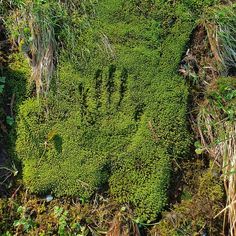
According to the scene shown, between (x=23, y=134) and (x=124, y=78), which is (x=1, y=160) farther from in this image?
(x=124, y=78)

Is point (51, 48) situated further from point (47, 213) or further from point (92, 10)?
Result: point (47, 213)

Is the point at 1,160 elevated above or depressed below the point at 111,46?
below

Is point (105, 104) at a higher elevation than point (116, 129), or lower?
higher

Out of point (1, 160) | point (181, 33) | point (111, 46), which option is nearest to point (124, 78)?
point (111, 46)

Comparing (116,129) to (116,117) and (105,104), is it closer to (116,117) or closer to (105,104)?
(116,117)

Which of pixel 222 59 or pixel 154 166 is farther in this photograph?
pixel 222 59

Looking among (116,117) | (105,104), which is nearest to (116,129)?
(116,117)

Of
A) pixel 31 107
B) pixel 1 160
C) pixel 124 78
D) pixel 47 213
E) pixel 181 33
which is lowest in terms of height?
pixel 47 213
